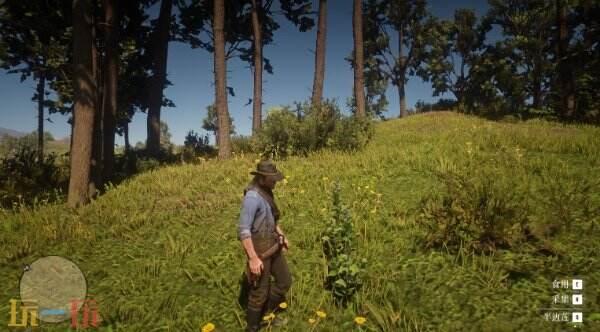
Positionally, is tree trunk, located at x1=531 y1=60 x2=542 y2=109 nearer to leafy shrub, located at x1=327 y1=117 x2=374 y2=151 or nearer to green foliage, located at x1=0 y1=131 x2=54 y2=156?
leafy shrub, located at x1=327 y1=117 x2=374 y2=151

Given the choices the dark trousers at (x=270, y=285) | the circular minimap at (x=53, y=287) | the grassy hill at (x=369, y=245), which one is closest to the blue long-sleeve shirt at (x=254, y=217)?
the dark trousers at (x=270, y=285)

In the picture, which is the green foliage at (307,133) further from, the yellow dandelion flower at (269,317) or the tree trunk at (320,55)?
the yellow dandelion flower at (269,317)

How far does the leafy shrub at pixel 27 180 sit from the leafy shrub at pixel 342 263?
8.03m

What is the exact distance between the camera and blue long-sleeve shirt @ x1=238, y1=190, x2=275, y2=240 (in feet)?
11.4

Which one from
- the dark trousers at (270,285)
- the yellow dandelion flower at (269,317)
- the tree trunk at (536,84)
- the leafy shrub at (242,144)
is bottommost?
the yellow dandelion flower at (269,317)

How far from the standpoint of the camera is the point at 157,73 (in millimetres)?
17984

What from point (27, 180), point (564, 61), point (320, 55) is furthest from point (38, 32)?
point (564, 61)

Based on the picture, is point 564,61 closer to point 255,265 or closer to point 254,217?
point 254,217

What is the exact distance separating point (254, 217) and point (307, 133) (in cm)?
818

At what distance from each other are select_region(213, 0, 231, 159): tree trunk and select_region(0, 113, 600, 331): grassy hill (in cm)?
373

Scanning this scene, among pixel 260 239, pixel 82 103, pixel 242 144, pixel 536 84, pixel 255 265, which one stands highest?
pixel 536 84

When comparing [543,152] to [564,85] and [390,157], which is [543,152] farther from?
[564,85]

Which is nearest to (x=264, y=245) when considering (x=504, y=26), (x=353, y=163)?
(x=353, y=163)

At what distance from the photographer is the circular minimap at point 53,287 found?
4.43 meters
